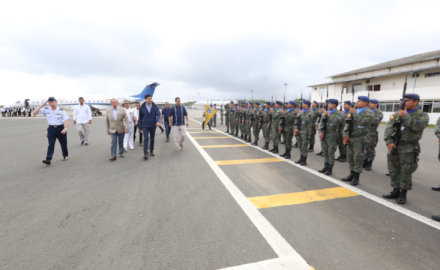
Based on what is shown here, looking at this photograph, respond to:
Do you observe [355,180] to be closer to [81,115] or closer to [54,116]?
[54,116]

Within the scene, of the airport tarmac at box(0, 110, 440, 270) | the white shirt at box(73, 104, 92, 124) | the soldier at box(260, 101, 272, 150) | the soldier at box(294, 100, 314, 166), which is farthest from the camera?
the white shirt at box(73, 104, 92, 124)

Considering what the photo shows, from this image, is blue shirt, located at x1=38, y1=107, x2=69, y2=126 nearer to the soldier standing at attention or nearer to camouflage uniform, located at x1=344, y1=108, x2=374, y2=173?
the soldier standing at attention

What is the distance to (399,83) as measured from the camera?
26203 mm

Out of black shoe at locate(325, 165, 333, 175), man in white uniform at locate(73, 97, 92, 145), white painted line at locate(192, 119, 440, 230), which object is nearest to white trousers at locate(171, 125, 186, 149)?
man in white uniform at locate(73, 97, 92, 145)

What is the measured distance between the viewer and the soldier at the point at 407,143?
3.59m

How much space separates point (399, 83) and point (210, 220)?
3350cm

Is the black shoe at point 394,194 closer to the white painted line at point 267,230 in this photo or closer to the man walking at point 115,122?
the white painted line at point 267,230

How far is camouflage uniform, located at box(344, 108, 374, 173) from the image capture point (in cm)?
452

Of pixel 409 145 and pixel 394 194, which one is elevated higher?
pixel 409 145

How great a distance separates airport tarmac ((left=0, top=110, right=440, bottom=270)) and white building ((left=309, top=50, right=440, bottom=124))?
53.3 ft

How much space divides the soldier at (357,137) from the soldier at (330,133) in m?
0.37

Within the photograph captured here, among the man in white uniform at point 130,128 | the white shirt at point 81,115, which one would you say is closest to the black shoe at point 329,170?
the man in white uniform at point 130,128

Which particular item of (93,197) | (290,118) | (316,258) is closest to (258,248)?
(316,258)

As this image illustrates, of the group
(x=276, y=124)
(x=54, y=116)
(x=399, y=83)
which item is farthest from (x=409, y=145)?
(x=399, y=83)
